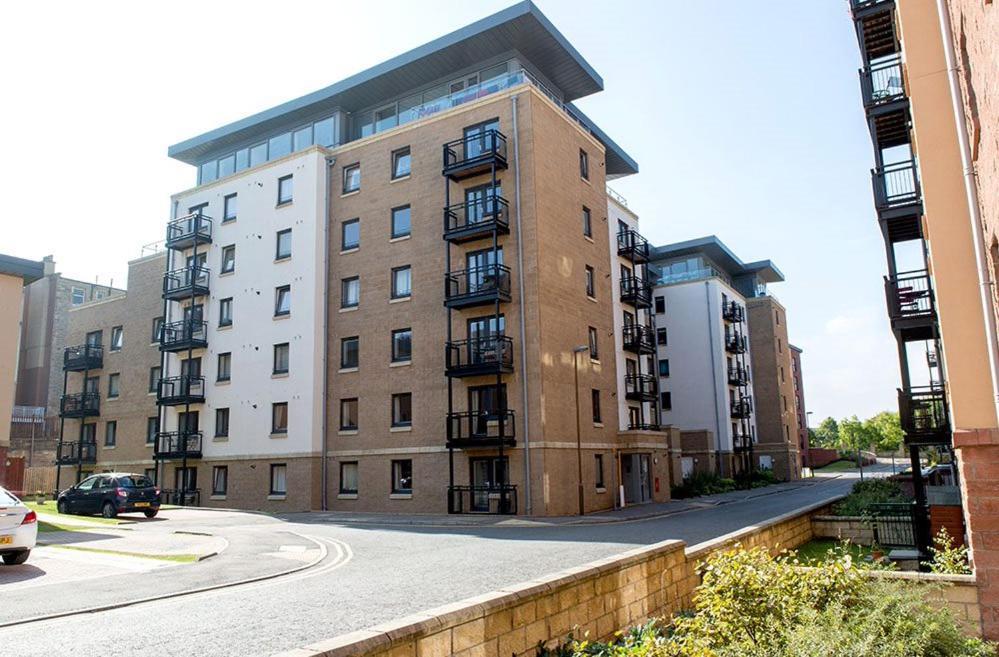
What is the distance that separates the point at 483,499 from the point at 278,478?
1060cm

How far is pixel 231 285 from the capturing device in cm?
3588

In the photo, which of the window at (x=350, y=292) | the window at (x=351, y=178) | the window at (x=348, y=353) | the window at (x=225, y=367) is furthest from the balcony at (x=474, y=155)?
the window at (x=225, y=367)

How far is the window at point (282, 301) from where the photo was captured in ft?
110

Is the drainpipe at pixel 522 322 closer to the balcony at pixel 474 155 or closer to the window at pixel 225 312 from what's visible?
the balcony at pixel 474 155

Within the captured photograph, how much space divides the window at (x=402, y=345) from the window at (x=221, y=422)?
10.0 m

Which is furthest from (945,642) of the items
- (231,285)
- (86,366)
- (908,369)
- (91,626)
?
(86,366)

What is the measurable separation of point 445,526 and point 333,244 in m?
15.6

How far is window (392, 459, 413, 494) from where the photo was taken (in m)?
29.2

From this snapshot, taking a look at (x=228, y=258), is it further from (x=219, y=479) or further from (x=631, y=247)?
(x=631, y=247)

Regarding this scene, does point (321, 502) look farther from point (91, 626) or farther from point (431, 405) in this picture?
point (91, 626)

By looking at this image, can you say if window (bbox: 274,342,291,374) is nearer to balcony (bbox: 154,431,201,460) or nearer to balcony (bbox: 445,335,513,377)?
balcony (bbox: 154,431,201,460)

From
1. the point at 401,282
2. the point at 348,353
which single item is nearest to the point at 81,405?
the point at 348,353

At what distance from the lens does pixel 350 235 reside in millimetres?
33000

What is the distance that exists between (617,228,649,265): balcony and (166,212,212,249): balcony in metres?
21.3
